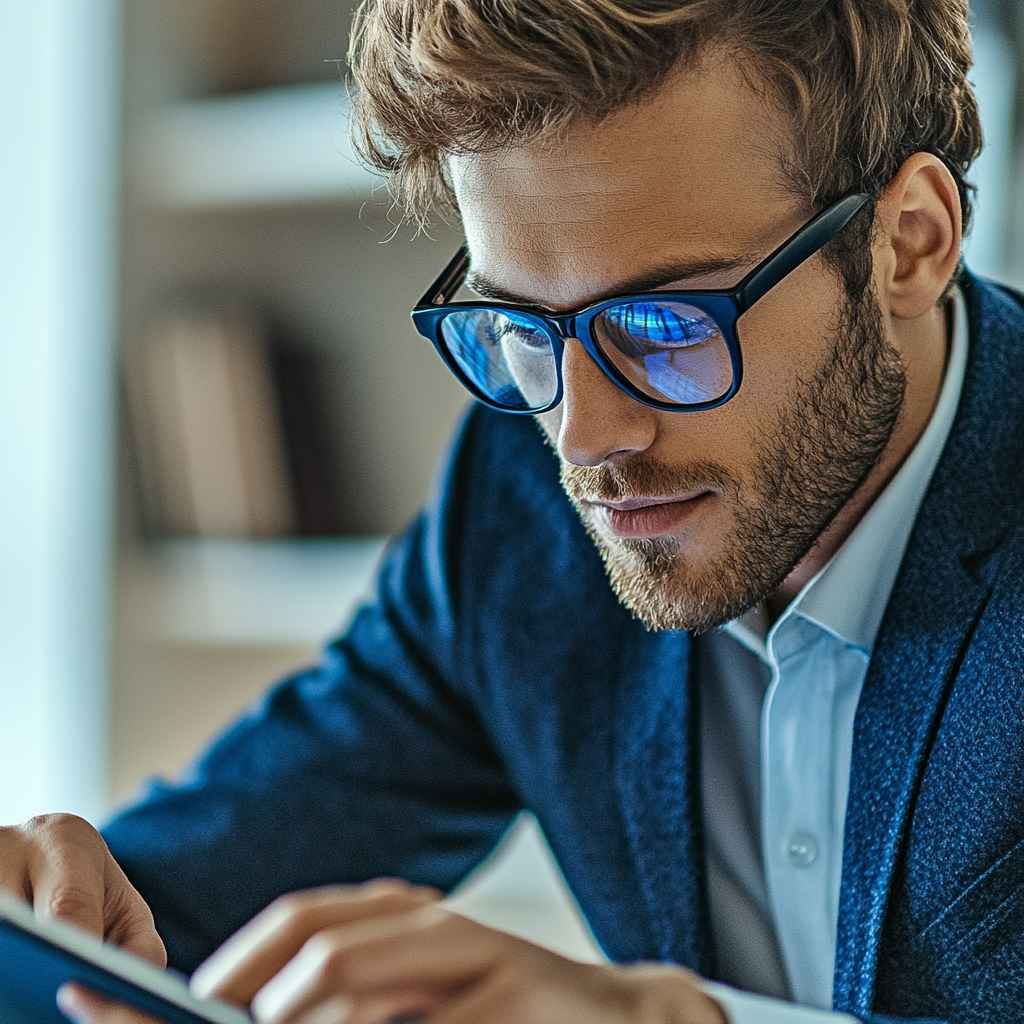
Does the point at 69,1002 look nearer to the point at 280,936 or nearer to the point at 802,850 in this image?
the point at 280,936

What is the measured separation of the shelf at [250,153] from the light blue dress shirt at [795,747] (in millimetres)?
771

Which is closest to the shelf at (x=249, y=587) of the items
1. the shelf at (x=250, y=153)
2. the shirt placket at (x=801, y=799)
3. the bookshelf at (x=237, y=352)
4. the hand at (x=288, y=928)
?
the bookshelf at (x=237, y=352)

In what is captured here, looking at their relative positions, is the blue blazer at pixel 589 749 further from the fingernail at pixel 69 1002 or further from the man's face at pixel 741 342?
the fingernail at pixel 69 1002

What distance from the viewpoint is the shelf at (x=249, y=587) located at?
5.73 feet

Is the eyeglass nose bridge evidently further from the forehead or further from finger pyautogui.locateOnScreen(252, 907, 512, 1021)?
finger pyautogui.locateOnScreen(252, 907, 512, 1021)

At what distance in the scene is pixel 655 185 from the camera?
0.86 m

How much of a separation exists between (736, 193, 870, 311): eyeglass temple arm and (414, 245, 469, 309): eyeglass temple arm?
238 millimetres

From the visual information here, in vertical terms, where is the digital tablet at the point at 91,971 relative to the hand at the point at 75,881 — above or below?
above

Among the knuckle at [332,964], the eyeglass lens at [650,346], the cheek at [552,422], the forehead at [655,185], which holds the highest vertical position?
the forehead at [655,185]

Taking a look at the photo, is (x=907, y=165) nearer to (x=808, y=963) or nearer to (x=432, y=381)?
(x=808, y=963)

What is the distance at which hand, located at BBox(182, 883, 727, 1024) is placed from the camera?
620 mm

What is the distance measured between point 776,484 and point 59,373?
1098 millimetres

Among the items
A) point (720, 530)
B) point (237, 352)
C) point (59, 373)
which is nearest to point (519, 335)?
point (720, 530)

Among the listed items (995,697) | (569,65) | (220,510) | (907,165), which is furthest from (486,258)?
(220,510)
